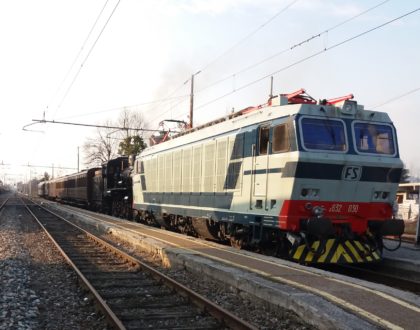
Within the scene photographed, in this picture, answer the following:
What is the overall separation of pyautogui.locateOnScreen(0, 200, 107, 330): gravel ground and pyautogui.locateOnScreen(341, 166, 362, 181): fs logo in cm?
595

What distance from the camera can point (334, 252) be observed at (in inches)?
429

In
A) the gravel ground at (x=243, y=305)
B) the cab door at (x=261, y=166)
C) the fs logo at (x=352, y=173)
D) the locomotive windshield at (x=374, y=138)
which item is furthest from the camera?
the cab door at (x=261, y=166)

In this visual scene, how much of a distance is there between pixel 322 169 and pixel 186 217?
7285mm

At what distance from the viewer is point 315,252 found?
35.2 feet

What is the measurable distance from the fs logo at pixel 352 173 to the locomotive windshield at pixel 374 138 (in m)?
0.43

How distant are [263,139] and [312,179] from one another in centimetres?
164

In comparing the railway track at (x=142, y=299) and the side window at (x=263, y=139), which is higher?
the side window at (x=263, y=139)

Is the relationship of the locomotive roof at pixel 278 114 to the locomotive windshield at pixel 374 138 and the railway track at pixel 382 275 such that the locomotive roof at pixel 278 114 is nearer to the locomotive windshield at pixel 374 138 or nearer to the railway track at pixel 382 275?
the locomotive windshield at pixel 374 138

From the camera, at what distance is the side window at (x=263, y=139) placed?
11.4 metres

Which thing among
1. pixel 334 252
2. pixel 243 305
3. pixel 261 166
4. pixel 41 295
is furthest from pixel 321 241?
pixel 41 295

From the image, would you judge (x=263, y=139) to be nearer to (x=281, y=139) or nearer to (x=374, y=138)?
(x=281, y=139)

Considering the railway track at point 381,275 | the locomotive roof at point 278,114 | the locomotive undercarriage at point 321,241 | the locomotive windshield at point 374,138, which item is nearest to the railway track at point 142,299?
the locomotive undercarriage at point 321,241

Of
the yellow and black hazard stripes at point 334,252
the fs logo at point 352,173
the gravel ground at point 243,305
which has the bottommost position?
the gravel ground at point 243,305

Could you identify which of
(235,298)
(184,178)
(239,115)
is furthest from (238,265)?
(184,178)
